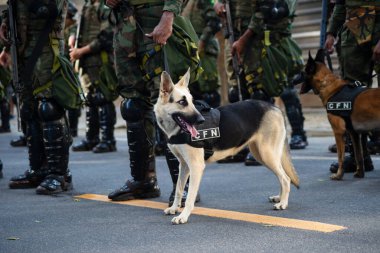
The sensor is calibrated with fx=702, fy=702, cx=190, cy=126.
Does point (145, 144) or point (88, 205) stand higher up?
point (145, 144)

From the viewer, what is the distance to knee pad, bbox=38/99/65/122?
539cm

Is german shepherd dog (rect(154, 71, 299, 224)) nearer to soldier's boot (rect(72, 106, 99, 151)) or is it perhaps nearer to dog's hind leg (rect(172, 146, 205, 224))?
dog's hind leg (rect(172, 146, 205, 224))

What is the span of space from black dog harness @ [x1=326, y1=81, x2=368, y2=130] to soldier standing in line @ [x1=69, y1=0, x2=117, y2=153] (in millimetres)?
3671

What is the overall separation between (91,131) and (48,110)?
13.6 feet

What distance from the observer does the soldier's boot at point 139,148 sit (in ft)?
16.2

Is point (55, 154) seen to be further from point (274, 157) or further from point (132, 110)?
point (274, 157)

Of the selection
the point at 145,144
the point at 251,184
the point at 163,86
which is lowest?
the point at 251,184

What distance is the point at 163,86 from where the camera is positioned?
4.17 meters

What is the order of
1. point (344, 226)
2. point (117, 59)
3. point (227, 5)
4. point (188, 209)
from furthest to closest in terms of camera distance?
point (227, 5) → point (117, 59) → point (188, 209) → point (344, 226)

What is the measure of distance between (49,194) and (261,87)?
2.66 m

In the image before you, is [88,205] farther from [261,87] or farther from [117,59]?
[261,87]

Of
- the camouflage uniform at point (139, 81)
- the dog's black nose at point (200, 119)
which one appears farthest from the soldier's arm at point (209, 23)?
the dog's black nose at point (200, 119)

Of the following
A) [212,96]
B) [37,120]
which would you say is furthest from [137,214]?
[212,96]

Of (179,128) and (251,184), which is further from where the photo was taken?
(251,184)
